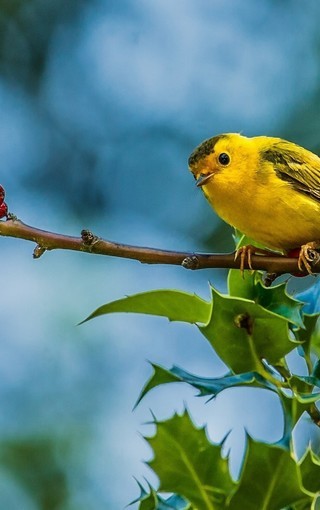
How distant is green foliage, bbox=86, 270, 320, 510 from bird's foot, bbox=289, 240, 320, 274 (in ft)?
0.91

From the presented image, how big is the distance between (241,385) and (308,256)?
3.64 feet

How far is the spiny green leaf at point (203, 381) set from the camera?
1420 mm

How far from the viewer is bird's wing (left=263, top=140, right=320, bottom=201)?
307cm

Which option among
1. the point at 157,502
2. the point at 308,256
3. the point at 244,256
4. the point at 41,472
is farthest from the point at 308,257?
the point at 41,472

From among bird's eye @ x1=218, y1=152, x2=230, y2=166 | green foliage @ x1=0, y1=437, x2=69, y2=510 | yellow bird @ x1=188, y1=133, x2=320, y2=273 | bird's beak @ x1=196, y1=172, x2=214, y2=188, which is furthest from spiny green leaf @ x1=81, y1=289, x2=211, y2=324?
green foliage @ x1=0, y1=437, x2=69, y2=510

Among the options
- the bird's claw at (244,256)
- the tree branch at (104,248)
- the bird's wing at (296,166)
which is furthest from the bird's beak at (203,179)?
the tree branch at (104,248)

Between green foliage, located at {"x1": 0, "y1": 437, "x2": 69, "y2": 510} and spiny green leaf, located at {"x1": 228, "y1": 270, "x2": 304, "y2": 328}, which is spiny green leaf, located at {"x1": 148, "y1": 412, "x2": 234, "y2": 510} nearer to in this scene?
spiny green leaf, located at {"x1": 228, "y1": 270, "x2": 304, "y2": 328}

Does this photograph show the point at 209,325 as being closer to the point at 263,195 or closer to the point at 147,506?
the point at 147,506

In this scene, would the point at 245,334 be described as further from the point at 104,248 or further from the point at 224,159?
the point at 224,159

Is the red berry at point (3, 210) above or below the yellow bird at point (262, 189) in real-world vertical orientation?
below

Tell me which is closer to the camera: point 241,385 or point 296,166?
point 241,385

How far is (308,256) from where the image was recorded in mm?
2512

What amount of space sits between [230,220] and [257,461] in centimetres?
171

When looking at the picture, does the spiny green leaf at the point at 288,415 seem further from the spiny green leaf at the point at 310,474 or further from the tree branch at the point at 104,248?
the tree branch at the point at 104,248
